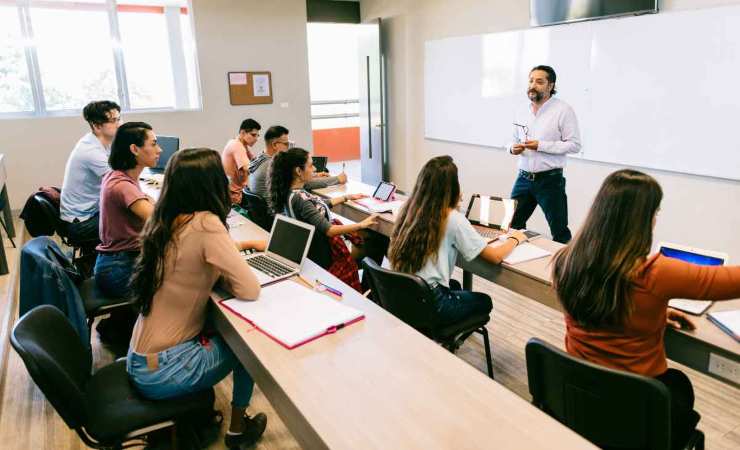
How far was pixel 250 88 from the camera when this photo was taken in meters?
6.72

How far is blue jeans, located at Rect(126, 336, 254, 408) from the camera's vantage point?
165cm

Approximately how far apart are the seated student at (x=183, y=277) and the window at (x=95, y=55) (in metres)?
5.09

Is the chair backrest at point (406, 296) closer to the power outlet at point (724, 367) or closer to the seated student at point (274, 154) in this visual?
the power outlet at point (724, 367)

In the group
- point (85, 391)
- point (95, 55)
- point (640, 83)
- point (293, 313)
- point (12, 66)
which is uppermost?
point (95, 55)

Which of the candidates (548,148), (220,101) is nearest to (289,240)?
(548,148)

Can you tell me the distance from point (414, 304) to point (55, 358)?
1218 mm

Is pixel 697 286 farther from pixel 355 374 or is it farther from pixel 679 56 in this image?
pixel 679 56

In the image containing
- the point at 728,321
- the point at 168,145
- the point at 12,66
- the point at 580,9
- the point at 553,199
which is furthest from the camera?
the point at 12,66

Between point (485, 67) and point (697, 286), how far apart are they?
4.38 meters

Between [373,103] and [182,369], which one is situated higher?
[373,103]

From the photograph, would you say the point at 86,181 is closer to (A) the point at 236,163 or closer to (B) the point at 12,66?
(A) the point at 236,163

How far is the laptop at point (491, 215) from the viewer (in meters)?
2.55

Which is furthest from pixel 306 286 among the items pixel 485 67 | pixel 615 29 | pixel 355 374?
pixel 485 67

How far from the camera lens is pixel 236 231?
2.83 meters
